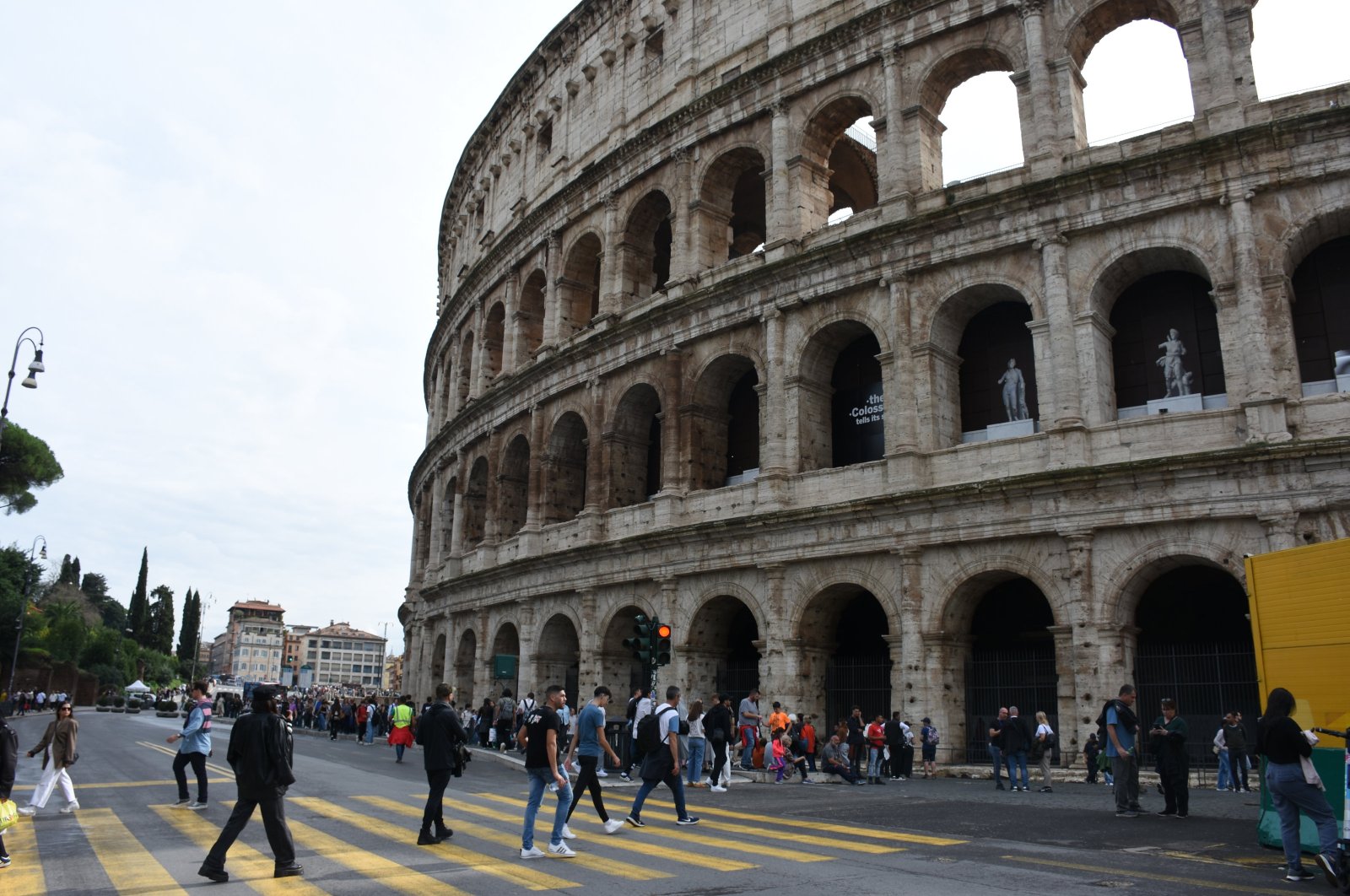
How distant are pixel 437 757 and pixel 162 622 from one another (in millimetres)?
120465

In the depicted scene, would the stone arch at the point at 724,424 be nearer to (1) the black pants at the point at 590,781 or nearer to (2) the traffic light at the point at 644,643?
(2) the traffic light at the point at 644,643

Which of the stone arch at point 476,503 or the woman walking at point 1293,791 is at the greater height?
the stone arch at point 476,503

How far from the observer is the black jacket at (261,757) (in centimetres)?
781

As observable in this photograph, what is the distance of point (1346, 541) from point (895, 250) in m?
13.0

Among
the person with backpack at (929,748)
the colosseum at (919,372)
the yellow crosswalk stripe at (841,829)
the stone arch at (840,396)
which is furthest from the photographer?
the stone arch at (840,396)

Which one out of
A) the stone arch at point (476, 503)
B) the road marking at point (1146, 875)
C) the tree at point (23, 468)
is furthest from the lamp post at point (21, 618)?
the road marking at point (1146, 875)

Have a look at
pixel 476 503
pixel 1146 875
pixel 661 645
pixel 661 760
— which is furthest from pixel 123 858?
pixel 476 503

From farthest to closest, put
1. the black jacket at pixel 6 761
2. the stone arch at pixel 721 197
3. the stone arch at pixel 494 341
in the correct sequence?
1. the stone arch at pixel 494 341
2. the stone arch at pixel 721 197
3. the black jacket at pixel 6 761

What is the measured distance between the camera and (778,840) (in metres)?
9.84

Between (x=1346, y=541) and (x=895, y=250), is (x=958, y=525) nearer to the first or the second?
(x=895, y=250)

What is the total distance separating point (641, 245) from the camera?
27.8m

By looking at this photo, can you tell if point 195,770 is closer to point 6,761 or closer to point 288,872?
point 6,761

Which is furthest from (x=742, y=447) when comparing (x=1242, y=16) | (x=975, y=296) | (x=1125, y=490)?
(x=1242, y=16)

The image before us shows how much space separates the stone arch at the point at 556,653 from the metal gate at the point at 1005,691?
11.3m
